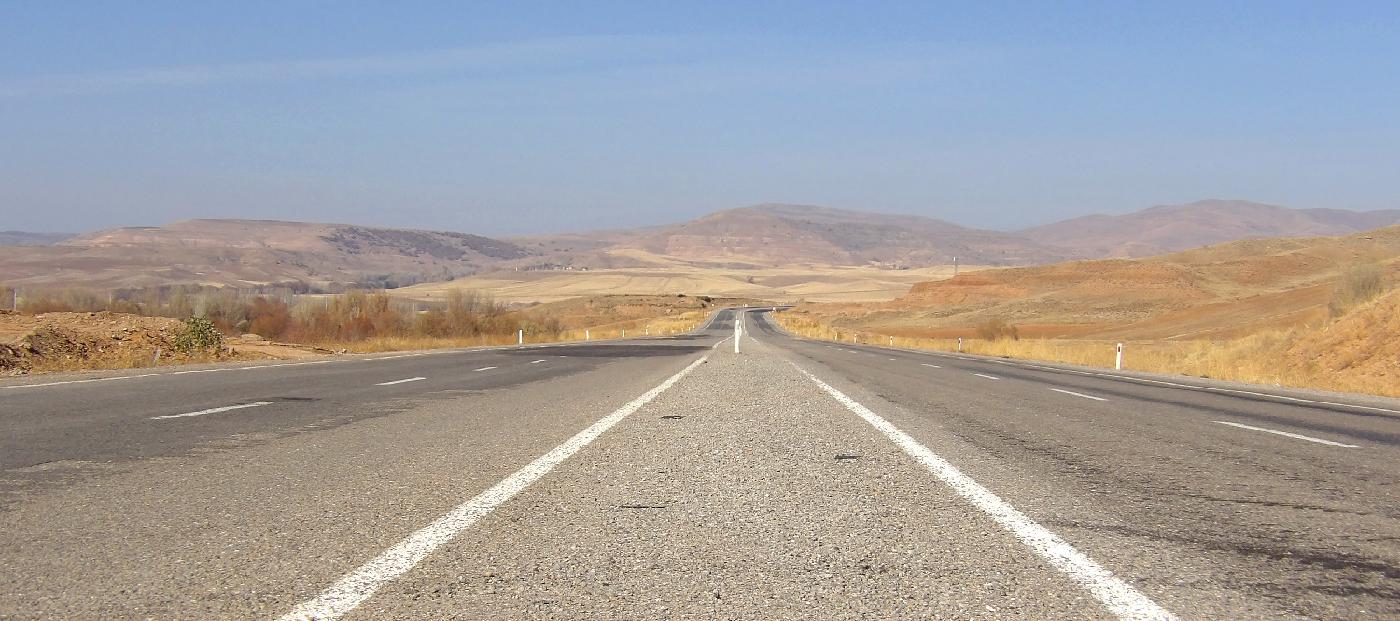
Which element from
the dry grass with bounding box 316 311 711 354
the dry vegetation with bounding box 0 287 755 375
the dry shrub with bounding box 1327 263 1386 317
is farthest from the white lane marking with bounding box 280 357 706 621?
the dry shrub with bounding box 1327 263 1386 317

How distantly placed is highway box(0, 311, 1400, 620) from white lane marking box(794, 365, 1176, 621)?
0.02 m

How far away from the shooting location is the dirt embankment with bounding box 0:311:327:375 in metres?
23.8

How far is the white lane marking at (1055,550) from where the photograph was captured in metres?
4.19

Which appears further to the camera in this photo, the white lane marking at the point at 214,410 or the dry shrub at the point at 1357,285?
the dry shrub at the point at 1357,285

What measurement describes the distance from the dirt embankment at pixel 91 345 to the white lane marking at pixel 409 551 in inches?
743

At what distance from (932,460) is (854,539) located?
9.97 ft

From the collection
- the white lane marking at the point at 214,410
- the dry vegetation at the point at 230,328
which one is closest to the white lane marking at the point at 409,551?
the white lane marking at the point at 214,410

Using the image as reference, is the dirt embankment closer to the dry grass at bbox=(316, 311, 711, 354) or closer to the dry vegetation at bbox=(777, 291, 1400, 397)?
the dry grass at bbox=(316, 311, 711, 354)

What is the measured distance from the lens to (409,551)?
5004 mm

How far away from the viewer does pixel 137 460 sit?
781cm

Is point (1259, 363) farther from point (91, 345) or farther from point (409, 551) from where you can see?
point (91, 345)

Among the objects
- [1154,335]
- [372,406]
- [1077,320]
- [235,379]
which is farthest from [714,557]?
[1077,320]

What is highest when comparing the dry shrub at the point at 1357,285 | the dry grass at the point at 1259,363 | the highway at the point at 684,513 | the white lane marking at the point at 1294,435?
the dry shrub at the point at 1357,285

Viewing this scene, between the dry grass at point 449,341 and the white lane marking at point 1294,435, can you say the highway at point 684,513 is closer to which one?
the white lane marking at point 1294,435
